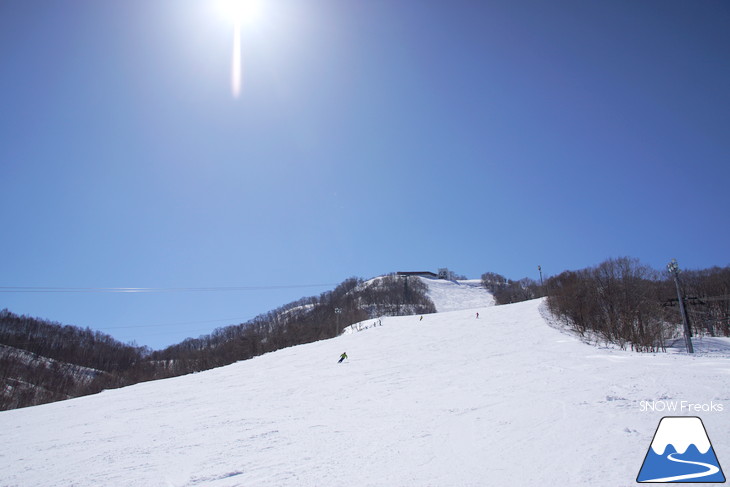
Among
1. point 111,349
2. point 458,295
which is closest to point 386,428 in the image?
point 458,295

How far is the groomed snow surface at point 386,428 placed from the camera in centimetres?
636

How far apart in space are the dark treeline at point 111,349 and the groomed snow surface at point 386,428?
6628 centimetres

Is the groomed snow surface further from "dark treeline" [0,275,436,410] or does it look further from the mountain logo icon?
"dark treeline" [0,275,436,410]

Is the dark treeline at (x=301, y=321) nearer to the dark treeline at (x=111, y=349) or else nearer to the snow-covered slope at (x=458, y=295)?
the dark treeline at (x=111, y=349)

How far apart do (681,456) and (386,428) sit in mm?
6022

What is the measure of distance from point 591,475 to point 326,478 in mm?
4306

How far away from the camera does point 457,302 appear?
133 meters

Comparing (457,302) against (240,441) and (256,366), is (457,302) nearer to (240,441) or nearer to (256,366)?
(256,366)

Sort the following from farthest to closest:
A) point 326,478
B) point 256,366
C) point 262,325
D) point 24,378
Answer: point 262,325, point 24,378, point 256,366, point 326,478

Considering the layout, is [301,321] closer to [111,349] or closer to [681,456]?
[111,349]

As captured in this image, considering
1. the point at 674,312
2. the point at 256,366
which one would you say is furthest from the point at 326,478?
the point at 674,312

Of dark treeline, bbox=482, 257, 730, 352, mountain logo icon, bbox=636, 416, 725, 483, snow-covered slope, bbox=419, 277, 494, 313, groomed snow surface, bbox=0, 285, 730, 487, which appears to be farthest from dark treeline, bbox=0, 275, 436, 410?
mountain logo icon, bbox=636, 416, 725, 483

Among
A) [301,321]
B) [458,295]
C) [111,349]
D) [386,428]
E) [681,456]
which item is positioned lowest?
[111,349]

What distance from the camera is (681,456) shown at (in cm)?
616
